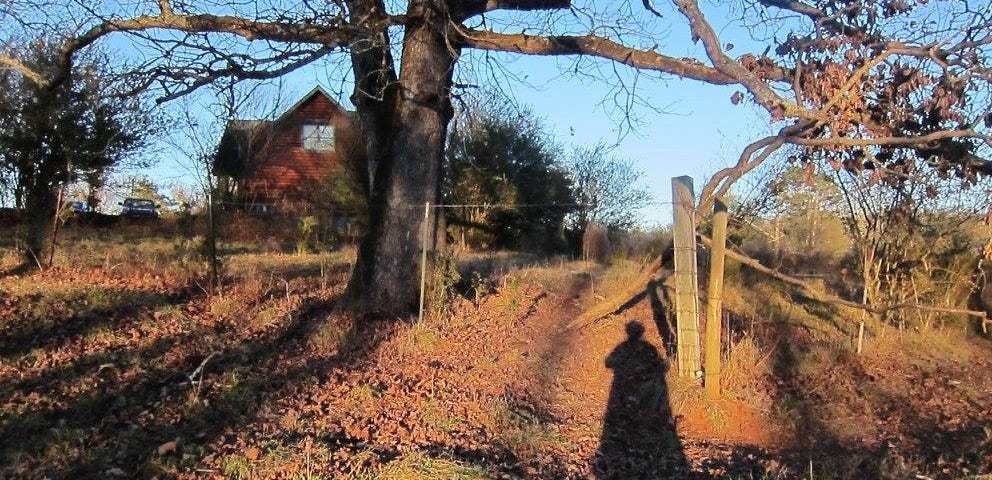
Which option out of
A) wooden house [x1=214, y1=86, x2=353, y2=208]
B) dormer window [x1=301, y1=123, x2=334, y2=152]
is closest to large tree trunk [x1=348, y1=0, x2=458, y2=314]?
wooden house [x1=214, y1=86, x2=353, y2=208]

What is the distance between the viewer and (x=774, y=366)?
9.55 meters

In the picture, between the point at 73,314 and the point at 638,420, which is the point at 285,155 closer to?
the point at 73,314

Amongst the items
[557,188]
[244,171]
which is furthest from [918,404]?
[244,171]

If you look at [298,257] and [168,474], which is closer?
[168,474]

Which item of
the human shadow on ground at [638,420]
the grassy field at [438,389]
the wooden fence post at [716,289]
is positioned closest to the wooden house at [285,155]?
the grassy field at [438,389]

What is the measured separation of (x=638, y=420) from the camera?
8.10 m

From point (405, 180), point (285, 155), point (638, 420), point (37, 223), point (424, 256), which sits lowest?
point (638, 420)

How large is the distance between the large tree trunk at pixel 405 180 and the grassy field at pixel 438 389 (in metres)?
0.40

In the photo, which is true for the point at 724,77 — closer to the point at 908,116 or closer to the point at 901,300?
the point at 908,116

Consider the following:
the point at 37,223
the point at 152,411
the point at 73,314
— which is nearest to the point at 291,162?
the point at 37,223

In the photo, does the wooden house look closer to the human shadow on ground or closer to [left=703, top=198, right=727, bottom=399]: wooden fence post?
the human shadow on ground

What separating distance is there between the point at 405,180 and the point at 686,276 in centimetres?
365

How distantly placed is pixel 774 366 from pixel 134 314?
293 inches

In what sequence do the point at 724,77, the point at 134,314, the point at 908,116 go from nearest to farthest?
the point at 908,116 → the point at 724,77 → the point at 134,314
